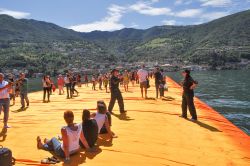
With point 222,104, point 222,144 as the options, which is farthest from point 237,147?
point 222,104

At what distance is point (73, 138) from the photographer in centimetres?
819

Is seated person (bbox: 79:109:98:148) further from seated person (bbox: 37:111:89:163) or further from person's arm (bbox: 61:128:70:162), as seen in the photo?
person's arm (bbox: 61:128:70:162)

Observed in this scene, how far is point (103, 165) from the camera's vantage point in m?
7.98

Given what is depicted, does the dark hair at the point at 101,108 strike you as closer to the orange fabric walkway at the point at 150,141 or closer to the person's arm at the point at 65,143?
the orange fabric walkway at the point at 150,141

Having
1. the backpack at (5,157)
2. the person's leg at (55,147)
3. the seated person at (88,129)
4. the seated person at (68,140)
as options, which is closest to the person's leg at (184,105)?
the seated person at (88,129)

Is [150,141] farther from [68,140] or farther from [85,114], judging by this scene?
[68,140]

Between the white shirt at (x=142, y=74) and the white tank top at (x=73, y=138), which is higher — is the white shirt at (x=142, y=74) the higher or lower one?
the higher one

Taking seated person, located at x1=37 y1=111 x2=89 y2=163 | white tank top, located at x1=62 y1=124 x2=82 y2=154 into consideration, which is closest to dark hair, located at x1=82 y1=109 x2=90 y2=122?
seated person, located at x1=37 y1=111 x2=89 y2=163

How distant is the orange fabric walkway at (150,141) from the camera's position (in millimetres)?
8562

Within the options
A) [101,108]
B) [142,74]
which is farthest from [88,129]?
[142,74]

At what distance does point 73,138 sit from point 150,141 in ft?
9.48

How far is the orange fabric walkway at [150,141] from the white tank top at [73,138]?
0.78ft

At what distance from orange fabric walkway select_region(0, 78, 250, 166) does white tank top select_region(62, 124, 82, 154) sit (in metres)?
0.24

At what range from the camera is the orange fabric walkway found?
8562mm
